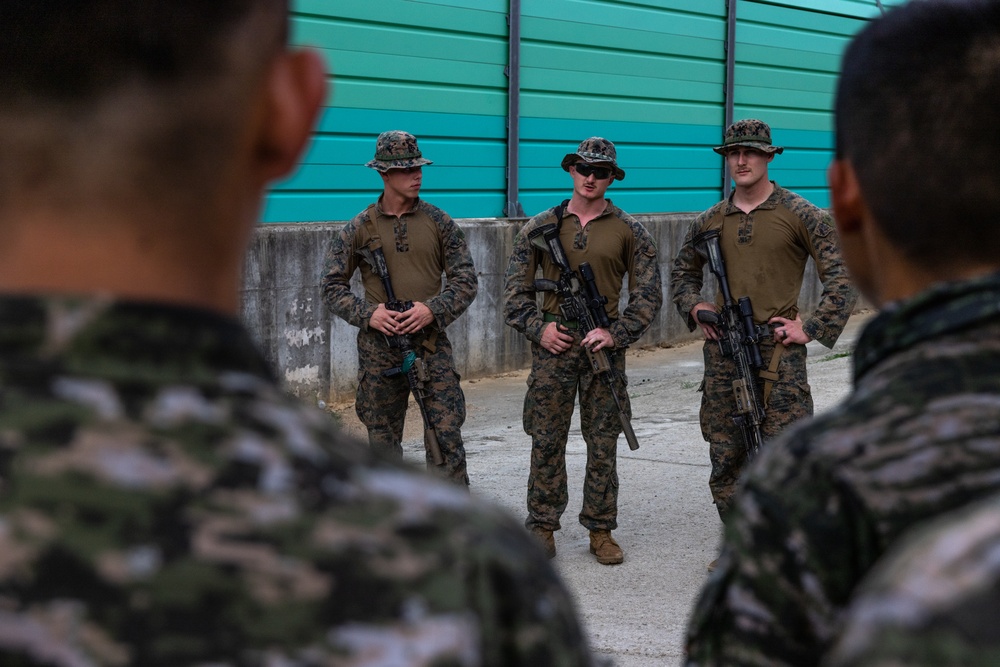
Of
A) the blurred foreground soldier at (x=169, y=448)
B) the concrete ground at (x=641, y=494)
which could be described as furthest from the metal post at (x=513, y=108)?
the blurred foreground soldier at (x=169, y=448)

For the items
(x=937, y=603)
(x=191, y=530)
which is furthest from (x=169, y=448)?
(x=937, y=603)

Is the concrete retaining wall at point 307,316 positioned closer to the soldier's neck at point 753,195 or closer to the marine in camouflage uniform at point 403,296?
the marine in camouflage uniform at point 403,296

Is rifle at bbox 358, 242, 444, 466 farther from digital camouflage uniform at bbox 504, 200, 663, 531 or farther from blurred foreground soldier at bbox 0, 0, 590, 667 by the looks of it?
blurred foreground soldier at bbox 0, 0, 590, 667

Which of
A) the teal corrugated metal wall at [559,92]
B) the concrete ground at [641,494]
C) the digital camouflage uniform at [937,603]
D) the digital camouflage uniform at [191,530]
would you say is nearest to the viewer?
the digital camouflage uniform at [937,603]

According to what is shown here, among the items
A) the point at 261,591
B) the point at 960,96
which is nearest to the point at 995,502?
the point at 261,591

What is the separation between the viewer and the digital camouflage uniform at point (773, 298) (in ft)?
18.1

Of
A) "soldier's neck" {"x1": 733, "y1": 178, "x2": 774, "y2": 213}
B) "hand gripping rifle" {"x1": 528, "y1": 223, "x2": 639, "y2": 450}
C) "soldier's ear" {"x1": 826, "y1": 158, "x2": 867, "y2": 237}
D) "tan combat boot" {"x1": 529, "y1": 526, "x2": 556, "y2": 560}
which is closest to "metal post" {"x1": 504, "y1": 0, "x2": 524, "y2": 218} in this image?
"hand gripping rifle" {"x1": 528, "y1": 223, "x2": 639, "y2": 450}

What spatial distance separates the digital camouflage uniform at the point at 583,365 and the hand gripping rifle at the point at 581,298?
0.13 feet

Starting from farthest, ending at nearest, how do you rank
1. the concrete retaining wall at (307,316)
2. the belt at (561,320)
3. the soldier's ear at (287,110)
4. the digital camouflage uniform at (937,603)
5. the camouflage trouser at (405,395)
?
the concrete retaining wall at (307,316), the camouflage trouser at (405,395), the belt at (561,320), the soldier's ear at (287,110), the digital camouflage uniform at (937,603)

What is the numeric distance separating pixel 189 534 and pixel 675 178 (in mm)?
→ 12027

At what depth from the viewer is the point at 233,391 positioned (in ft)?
2.97

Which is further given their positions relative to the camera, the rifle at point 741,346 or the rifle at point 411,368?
the rifle at point 411,368

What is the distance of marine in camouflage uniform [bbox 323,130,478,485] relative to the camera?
6.01m

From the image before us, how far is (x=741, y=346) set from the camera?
5.55 meters
